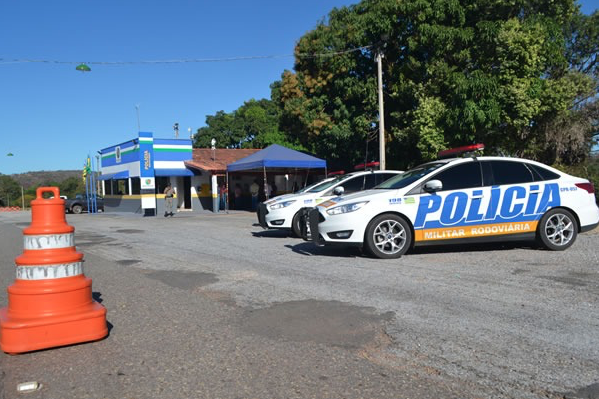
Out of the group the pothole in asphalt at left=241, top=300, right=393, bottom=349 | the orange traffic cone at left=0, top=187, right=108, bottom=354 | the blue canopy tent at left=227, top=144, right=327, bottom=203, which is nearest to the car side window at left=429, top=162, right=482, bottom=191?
the pothole in asphalt at left=241, top=300, right=393, bottom=349

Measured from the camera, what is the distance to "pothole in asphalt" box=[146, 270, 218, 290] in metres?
6.04

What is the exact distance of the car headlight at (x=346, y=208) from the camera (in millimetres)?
7520

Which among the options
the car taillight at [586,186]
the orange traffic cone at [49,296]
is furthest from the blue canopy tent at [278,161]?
the orange traffic cone at [49,296]

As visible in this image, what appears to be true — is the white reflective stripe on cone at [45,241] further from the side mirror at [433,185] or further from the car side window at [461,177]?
the car side window at [461,177]

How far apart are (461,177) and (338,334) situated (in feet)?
15.9

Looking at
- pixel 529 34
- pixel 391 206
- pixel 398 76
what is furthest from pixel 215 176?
pixel 391 206

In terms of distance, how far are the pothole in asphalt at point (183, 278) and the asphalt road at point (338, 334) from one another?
0.10ft

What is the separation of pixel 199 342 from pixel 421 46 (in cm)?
1683

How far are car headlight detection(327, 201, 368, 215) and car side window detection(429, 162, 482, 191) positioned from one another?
1.36m

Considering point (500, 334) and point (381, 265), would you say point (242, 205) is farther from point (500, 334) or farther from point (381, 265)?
point (500, 334)

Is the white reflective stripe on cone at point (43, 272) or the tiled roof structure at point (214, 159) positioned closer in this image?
the white reflective stripe on cone at point (43, 272)

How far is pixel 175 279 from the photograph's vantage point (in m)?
6.44

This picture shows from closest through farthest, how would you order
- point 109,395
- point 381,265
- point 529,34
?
point 109,395 → point 381,265 → point 529,34

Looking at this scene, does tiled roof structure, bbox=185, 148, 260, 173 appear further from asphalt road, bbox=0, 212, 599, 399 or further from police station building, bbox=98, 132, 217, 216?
asphalt road, bbox=0, 212, 599, 399
